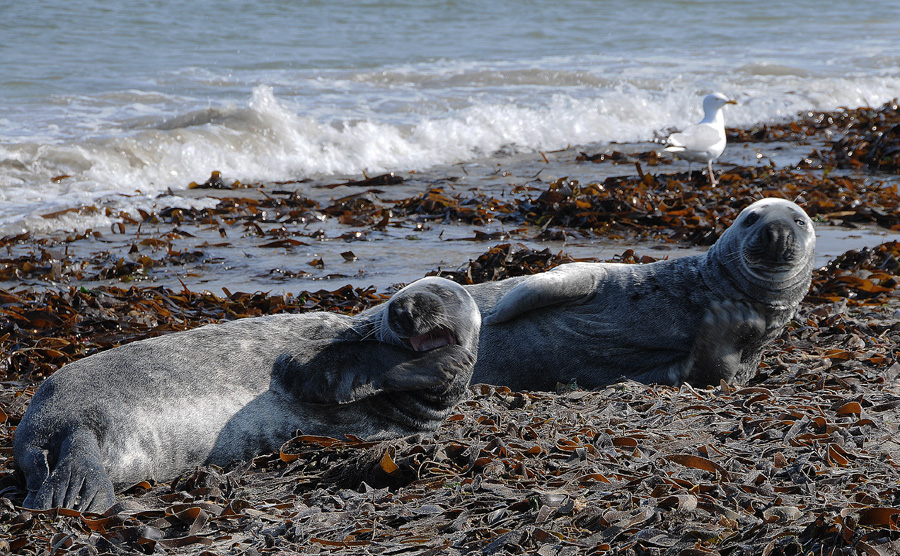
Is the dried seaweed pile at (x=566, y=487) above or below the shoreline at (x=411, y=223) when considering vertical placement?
above

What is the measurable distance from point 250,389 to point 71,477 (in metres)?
0.80

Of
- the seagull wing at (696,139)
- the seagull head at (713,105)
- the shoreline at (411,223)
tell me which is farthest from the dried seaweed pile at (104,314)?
the seagull head at (713,105)

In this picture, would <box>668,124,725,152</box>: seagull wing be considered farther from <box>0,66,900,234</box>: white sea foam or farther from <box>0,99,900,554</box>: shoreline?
<box>0,66,900,234</box>: white sea foam

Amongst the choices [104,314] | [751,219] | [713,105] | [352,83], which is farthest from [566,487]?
[352,83]

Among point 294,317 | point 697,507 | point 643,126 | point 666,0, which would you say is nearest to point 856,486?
point 697,507

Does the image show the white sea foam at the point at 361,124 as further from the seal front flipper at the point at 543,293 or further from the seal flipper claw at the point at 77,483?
the seal flipper claw at the point at 77,483

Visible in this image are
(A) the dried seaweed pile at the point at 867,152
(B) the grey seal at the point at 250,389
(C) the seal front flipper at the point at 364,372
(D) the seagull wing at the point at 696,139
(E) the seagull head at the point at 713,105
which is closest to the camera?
(B) the grey seal at the point at 250,389

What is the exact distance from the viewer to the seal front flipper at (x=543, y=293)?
4930 mm

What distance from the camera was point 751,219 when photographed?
16.6 ft

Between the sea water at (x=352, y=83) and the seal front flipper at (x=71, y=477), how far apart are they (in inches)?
222

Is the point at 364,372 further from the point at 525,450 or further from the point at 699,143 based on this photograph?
the point at 699,143

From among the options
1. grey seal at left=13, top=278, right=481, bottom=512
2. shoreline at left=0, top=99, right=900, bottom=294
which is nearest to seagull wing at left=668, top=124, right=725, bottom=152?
shoreline at left=0, top=99, right=900, bottom=294

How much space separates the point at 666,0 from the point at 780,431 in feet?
97.9

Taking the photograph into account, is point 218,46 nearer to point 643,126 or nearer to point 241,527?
point 643,126
